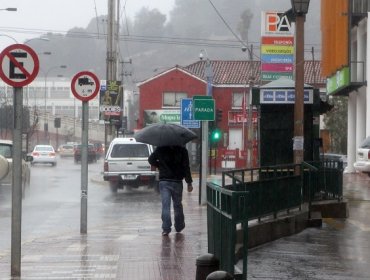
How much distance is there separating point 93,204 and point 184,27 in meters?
105

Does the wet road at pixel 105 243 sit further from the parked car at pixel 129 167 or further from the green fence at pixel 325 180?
the parked car at pixel 129 167

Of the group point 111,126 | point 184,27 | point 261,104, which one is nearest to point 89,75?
point 261,104

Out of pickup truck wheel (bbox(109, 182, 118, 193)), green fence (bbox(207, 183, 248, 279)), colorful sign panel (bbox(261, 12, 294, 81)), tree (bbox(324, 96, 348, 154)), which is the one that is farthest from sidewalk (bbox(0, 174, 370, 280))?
tree (bbox(324, 96, 348, 154))

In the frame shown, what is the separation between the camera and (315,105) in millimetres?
19531

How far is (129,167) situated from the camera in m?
29.1

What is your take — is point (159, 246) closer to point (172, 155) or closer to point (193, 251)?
point (193, 251)

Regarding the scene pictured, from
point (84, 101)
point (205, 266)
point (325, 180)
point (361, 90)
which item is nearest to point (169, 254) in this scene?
Answer: point (84, 101)

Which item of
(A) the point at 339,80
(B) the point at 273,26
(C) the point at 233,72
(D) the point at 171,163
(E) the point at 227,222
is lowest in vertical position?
(E) the point at 227,222

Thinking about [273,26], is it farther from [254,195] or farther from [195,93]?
[195,93]

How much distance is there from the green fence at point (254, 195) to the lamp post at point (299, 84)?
0.63m

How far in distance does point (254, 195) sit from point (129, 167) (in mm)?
16463

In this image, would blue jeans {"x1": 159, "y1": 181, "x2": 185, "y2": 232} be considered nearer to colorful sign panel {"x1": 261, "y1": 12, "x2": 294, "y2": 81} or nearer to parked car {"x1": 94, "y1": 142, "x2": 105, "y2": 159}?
colorful sign panel {"x1": 261, "y1": 12, "x2": 294, "y2": 81}

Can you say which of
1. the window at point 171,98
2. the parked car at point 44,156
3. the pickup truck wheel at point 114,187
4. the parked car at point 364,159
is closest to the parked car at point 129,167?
the pickup truck wheel at point 114,187

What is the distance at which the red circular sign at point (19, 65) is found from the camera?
420 inches
